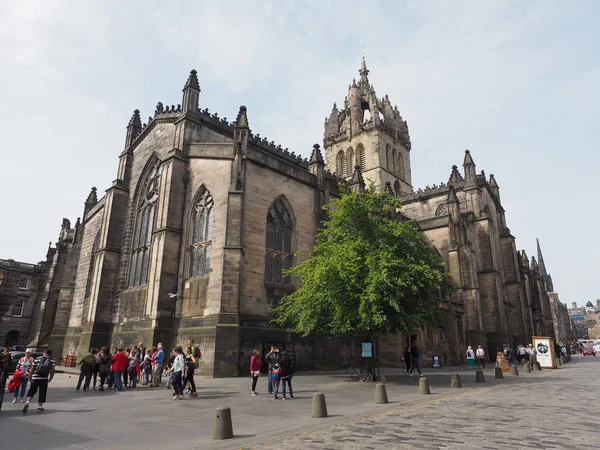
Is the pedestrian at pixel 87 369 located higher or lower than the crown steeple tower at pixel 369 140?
lower

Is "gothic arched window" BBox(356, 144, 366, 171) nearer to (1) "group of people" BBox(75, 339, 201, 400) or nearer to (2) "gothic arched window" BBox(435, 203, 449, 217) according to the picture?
(2) "gothic arched window" BBox(435, 203, 449, 217)

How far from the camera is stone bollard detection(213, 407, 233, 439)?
6.70 metres

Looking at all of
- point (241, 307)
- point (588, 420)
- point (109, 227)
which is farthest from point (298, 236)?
point (588, 420)

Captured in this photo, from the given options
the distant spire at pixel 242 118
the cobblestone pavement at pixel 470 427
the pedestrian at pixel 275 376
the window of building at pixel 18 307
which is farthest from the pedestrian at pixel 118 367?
the window of building at pixel 18 307

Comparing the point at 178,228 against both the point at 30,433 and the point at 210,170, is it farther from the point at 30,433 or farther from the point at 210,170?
the point at 30,433

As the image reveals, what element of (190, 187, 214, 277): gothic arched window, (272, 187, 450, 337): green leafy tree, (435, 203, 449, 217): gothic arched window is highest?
(435, 203, 449, 217): gothic arched window

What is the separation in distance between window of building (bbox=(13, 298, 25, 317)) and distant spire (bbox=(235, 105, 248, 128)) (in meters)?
39.8

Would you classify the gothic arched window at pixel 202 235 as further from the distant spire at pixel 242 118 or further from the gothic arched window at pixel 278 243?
the distant spire at pixel 242 118

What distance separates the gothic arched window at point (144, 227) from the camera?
2373 centimetres

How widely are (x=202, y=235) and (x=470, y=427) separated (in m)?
16.2

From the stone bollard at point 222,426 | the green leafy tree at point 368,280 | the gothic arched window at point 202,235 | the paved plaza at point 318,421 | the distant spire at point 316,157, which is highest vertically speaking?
the distant spire at point 316,157

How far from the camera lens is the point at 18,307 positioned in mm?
46094

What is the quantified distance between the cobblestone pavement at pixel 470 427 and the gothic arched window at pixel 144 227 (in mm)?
17992

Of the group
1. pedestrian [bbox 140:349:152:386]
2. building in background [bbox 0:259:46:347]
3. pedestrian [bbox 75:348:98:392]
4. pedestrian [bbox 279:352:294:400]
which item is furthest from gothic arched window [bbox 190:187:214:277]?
building in background [bbox 0:259:46:347]
